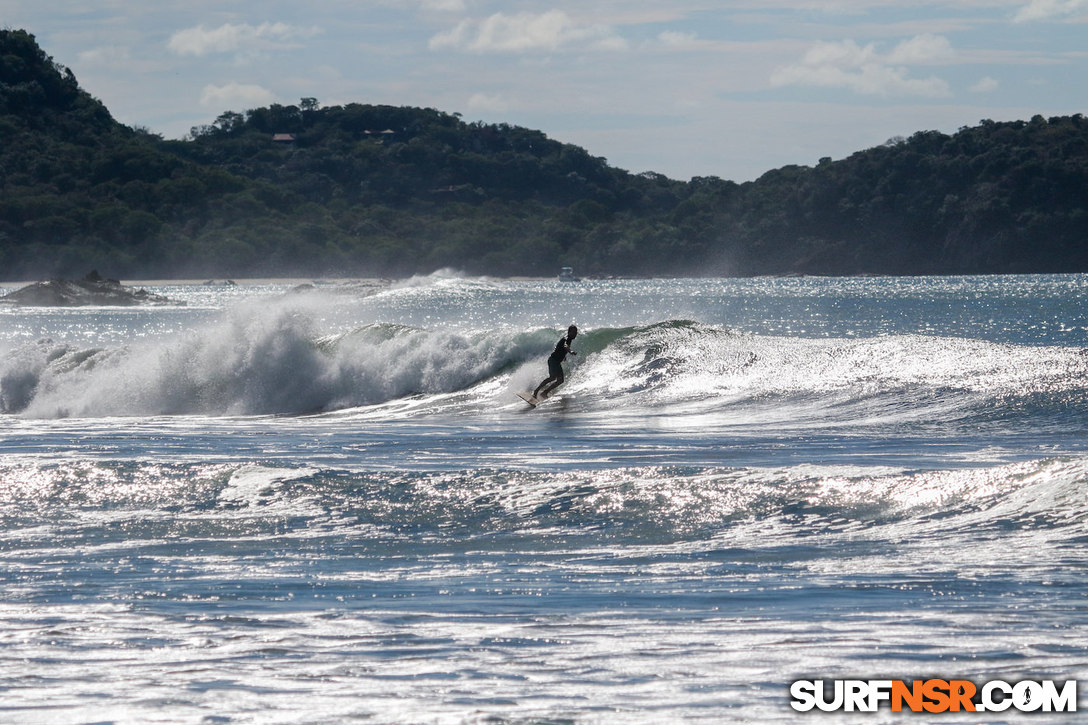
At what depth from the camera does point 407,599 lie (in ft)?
32.4

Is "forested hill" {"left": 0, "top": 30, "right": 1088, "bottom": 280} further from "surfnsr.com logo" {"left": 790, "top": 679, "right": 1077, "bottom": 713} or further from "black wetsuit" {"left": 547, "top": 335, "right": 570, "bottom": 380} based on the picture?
"surfnsr.com logo" {"left": 790, "top": 679, "right": 1077, "bottom": 713}

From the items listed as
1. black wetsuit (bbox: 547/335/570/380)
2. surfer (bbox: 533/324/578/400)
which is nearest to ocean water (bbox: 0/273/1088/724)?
surfer (bbox: 533/324/578/400)

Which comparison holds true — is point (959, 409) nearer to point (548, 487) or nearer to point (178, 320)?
point (548, 487)

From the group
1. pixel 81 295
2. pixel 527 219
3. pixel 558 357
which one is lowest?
pixel 558 357

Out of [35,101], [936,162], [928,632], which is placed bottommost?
[928,632]

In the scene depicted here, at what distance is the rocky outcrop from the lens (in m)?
114

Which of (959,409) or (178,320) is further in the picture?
(178,320)

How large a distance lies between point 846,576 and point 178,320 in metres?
81.4

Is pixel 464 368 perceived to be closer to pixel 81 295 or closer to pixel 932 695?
pixel 932 695

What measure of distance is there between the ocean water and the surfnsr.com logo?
0.14 meters

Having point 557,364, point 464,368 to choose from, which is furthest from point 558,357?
point 464,368

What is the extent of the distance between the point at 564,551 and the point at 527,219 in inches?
7429

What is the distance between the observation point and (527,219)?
199 metres

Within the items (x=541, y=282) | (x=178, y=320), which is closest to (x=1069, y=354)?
(x=178, y=320)
